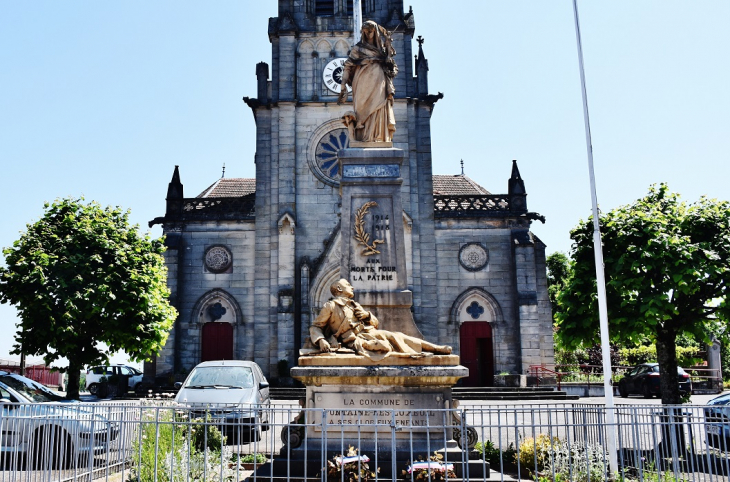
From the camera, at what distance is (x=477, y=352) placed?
Result: 30.5m

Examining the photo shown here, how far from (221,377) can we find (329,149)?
17.6 meters

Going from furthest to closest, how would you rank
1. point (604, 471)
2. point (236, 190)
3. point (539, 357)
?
1. point (236, 190)
2. point (539, 357)
3. point (604, 471)

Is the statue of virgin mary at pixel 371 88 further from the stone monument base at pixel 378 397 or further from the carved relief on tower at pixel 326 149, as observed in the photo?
the carved relief on tower at pixel 326 149

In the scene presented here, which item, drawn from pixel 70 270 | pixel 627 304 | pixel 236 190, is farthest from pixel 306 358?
pixel 236 190

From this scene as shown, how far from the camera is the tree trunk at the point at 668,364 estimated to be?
14.9 metres

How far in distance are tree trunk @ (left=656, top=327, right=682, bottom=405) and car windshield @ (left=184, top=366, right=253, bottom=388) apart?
928cm

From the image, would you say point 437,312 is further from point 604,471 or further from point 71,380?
point 604,471

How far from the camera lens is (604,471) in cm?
826

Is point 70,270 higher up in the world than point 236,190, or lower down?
lower down

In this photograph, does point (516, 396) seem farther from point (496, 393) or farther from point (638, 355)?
point (638, 355)

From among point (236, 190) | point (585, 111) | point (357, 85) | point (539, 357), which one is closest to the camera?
point (357, 85)

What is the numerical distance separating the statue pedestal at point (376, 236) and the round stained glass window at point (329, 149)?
63.3 feet

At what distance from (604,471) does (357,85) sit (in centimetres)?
761

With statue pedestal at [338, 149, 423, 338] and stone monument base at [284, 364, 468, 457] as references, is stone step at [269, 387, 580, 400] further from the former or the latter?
stone monument base at [284, 364, 468, 457]
